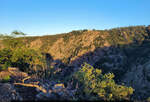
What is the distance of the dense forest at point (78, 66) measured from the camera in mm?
8789

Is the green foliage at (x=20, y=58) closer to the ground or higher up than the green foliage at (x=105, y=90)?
higher up

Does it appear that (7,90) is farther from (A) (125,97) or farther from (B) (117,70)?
(B) (117,70)

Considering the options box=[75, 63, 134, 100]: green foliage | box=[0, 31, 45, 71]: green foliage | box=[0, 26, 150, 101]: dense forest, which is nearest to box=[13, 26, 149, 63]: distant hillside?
box=[0, 26, 150, 101]: dense forest

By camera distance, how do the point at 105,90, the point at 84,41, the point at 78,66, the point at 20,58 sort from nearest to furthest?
1. the point at 105,90
2. the point at 20,58
3. the point at 78,66
4. the point at 84,41

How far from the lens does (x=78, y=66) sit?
37375 millimetres

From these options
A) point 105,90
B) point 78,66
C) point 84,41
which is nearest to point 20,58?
point 105,90

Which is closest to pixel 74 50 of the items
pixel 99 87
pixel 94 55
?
pixel 94 55

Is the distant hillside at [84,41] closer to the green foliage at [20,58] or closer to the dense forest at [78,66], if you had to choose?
the dense forest at [78,66]

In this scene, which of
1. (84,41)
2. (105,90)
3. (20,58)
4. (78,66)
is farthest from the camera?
(84,41)

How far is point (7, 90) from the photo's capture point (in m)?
7.74

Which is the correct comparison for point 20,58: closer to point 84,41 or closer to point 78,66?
point 78,66

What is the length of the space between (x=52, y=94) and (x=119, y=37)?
Answer: 39.9 meters

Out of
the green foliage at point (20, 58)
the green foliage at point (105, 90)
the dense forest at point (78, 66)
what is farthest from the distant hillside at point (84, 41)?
the green foliage at point (105, 90)

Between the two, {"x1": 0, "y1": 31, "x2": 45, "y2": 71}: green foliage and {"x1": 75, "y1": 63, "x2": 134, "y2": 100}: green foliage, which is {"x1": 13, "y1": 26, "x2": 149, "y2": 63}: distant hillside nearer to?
{"x1": 0, "y1": 31, "x2": 45, "y2": 71}: green foliage
